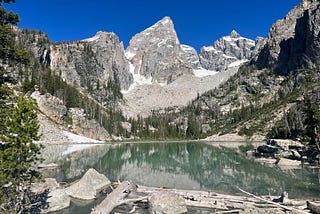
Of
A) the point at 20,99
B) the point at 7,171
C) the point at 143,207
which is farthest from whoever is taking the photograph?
the point at 143,207

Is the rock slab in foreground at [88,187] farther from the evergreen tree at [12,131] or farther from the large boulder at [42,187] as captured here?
the evergreen tree at [12,131]

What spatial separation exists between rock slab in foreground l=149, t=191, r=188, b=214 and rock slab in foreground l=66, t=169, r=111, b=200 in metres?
9.11

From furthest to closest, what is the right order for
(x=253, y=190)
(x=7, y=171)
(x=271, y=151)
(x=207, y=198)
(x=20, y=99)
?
1. (x=271, y=151)
2. (x=253, y=190)
3. (x=207, y=198)
4. (x=20, y=99)
5. (x=7, y=171)

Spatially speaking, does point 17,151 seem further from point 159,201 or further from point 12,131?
point 159,201

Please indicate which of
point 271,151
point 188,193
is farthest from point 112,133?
point 188,193

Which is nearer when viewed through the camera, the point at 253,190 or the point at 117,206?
the point at 117,206

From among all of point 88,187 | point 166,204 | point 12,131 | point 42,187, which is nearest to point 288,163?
point 166,204

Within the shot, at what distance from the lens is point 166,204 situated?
73.0ft

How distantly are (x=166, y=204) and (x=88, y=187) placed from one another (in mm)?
11296

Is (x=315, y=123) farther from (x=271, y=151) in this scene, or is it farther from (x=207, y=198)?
(x=207, y=198)

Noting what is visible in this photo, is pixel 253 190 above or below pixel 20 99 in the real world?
below

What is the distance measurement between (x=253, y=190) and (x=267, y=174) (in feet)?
46.3

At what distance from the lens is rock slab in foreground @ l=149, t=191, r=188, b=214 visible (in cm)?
2194

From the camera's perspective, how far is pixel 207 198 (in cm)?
2641
